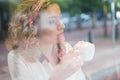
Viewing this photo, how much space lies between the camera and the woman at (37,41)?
72 centimetres

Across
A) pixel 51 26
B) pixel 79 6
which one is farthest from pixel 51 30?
pixel 79 6

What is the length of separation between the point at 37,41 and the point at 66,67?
149 mm

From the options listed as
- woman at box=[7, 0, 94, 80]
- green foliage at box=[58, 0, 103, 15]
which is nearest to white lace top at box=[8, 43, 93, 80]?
woman at box=[7, 0, 94, 80]

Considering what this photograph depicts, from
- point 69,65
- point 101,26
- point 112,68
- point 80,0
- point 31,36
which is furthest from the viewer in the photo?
point 112,68

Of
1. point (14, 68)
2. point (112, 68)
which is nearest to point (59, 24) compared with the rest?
point (14, 68)

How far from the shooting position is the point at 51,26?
72cm

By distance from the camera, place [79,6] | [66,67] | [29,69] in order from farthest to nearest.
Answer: [79,6], [29,69], [66,67]

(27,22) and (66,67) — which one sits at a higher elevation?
(27,22)

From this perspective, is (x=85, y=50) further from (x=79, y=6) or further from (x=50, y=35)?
(x=79, y=6)

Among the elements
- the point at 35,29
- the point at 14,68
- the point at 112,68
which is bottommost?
the point at 112,68

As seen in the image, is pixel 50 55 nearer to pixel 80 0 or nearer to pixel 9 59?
pixel 9 59

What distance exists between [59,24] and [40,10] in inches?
2.5

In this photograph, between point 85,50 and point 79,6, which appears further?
point 79,6

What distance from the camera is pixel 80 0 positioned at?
3.40 ft
